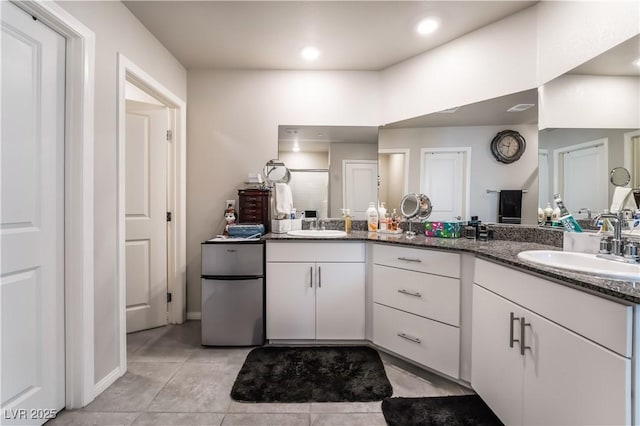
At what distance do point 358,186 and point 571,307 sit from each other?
1.81 metres

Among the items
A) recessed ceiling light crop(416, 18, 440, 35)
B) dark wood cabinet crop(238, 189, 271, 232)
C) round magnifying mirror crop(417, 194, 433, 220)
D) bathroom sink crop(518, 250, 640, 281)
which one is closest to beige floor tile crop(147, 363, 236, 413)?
dark wood cabinet crop(238, 189, 271, 232)

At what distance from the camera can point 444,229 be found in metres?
2.09

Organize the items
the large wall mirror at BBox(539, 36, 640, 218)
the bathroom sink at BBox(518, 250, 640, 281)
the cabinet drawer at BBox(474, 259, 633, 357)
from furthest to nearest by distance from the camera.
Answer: the large wall mirror at BBox(539, 36, 640, 218)
the bathroom sink at BBox(518, 250, 640, 281)
the cabinet drawer at BBox(474, 259, 633, 357)

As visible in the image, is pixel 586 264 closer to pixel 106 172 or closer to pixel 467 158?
pixel 467 158

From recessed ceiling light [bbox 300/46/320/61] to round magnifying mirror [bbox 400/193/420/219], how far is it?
1.44m

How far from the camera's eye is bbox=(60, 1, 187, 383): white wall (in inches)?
62.3

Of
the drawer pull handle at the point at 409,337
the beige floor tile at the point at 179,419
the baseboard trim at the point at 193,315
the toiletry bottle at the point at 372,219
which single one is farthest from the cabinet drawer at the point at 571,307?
the baseboard trim at the point at 193,315

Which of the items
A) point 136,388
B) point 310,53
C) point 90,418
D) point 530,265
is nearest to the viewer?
point 530,265

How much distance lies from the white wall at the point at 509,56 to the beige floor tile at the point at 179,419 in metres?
2.52

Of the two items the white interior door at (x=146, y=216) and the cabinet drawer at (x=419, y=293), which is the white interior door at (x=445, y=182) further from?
the white interior door at (x=146, y=216)

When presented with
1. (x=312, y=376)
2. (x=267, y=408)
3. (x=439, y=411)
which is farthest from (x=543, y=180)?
(x=267, y=408)

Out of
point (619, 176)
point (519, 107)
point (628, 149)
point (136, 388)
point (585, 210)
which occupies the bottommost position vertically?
point (136, 388)

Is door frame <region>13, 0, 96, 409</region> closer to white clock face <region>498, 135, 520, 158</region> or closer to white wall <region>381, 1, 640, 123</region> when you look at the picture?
white wall <region>381, 1, 640, 123</region>

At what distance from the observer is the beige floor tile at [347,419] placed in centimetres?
138
